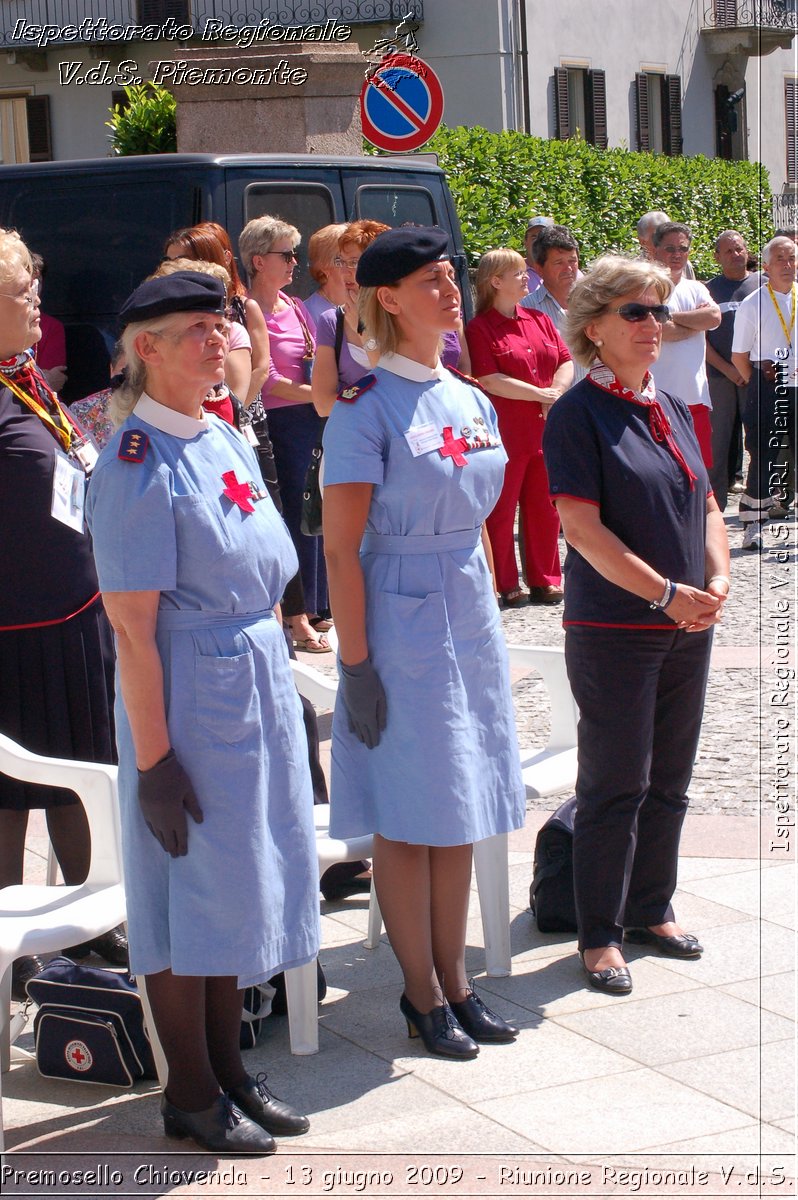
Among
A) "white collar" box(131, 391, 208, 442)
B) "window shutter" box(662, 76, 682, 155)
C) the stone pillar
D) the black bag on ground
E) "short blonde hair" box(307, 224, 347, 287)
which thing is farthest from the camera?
"window shutter" box(662, 76, 682, 155)

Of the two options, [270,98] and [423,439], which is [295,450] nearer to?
[270,98]

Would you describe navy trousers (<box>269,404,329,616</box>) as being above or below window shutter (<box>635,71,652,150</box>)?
below

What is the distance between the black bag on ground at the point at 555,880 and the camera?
15.8 ft

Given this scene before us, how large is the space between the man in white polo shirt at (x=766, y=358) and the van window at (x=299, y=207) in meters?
3.76

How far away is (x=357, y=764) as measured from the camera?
4.09m

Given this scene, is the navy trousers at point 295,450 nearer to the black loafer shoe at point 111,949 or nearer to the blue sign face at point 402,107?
the blue sign face at point 402,107

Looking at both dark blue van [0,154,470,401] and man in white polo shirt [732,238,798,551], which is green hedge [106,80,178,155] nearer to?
man in white polo shirt [732,238,798,551]

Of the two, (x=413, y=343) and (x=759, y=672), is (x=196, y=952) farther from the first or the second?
(x=759, y=672)

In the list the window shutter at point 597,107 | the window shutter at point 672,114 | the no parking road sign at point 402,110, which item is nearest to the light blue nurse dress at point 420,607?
the no parking road sign at point 402,110

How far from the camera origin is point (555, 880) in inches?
190

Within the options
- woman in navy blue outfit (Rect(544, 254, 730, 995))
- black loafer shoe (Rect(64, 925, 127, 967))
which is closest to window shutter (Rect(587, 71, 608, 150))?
woman in navy blue outfit (Rect(544, 254, 730, 995))

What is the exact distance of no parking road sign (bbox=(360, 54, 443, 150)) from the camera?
422 inches

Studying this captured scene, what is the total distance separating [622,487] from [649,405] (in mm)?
286

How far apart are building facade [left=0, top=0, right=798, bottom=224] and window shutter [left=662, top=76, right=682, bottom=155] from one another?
3 cm
